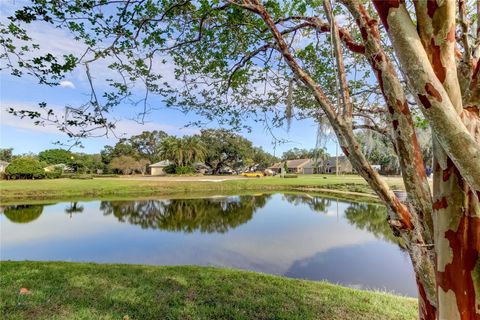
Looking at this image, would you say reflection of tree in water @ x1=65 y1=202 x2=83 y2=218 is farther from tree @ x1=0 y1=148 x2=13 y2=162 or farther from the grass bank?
tree @ x1=0 y1=148 x2=13 y2=162

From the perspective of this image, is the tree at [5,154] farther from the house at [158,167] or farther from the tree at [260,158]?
the tree at [260,158]

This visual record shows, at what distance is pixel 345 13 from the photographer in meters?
3.70

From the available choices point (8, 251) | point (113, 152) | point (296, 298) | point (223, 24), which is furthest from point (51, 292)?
point (113, 152)

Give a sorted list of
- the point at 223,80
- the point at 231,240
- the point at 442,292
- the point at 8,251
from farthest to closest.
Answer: the point at 231,240, the point at 8,251, the point at 223,80, the point at 442,292

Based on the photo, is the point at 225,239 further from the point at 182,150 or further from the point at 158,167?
the point at 158,167

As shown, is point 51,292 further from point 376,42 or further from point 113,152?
point 113,152

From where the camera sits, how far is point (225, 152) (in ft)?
164

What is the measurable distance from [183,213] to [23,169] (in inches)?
919

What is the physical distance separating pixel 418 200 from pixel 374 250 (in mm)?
8340

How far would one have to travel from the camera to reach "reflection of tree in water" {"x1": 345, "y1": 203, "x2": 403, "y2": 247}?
1122cm

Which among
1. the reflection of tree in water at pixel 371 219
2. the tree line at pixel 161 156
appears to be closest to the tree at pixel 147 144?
the tree line at pixel 161 156

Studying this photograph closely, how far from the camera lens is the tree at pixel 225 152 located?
4753cm

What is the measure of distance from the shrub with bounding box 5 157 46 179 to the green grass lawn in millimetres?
30104

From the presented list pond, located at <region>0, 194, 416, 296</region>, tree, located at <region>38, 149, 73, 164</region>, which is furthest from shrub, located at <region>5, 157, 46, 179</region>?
tree, located at <region>38, 149, 73, 164</region>
